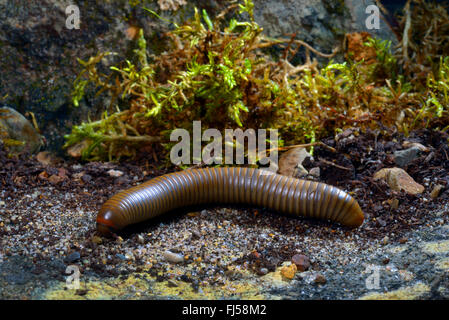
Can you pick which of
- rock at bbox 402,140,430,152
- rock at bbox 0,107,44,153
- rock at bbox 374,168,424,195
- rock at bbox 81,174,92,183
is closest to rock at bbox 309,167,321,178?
rock at bbox 374,168,424,195

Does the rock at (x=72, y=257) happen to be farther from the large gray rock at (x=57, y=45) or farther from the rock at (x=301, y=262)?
the large gray rock at (x=57, y=45)

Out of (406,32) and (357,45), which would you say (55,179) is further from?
(406,32)

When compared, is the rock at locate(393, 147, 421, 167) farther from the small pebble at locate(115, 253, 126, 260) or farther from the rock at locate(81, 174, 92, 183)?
the rock at locate(81, 174, 92, 183)

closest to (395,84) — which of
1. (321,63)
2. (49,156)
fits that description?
(321,63)

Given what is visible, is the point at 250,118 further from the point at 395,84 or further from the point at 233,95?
the point at 395,84

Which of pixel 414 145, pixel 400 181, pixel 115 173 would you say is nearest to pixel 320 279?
pixel 400 181

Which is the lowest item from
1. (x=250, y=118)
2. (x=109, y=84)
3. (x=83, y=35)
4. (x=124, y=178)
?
(x=124, y=178)
